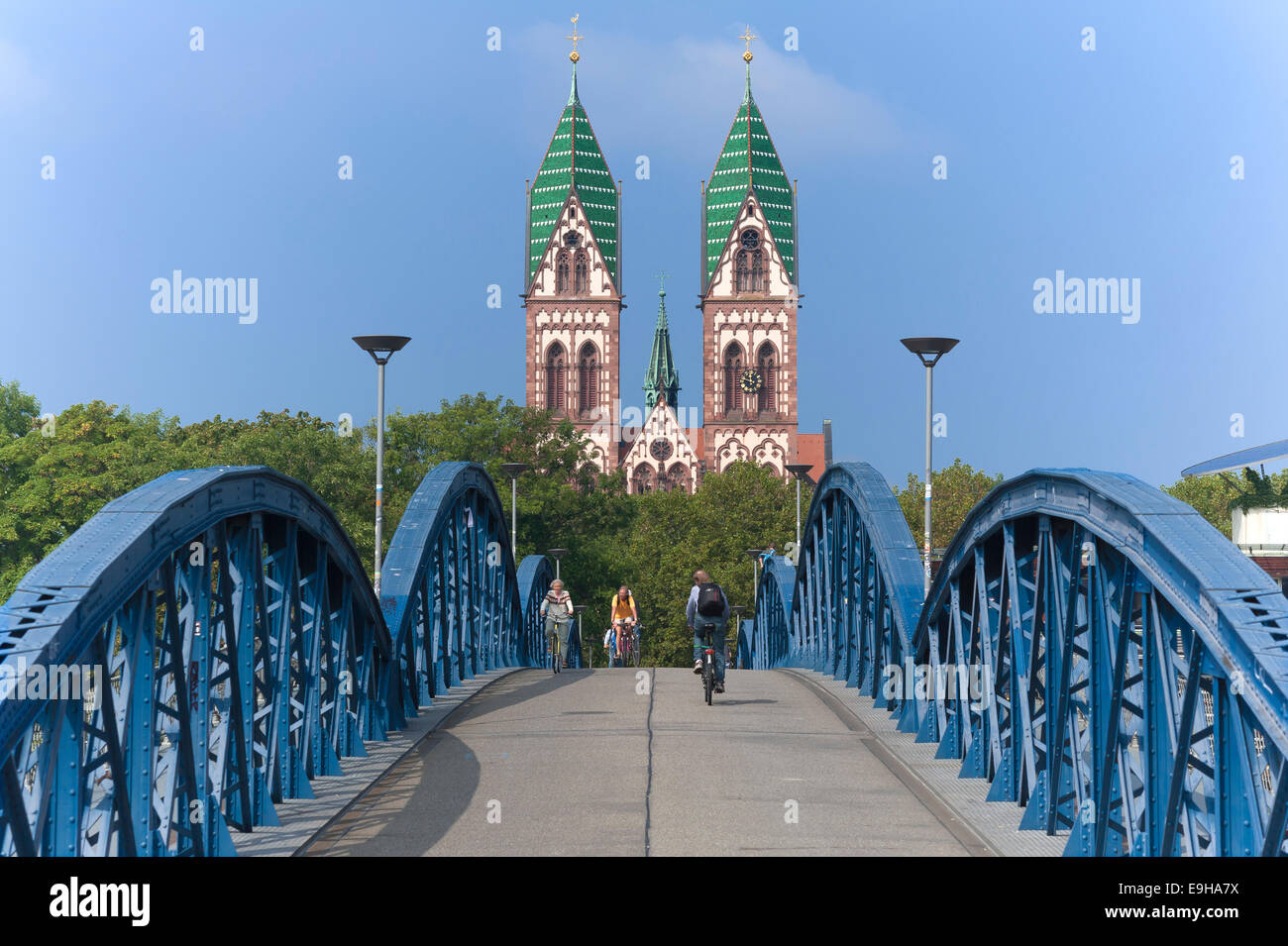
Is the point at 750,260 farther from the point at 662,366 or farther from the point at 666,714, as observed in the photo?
the point at 666,714

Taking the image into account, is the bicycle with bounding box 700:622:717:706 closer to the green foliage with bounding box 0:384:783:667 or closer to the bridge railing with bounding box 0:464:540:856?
the bridge railing with bounding box 0:464:540:856

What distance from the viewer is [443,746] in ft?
46.9

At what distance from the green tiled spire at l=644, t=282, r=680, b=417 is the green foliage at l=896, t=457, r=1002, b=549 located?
58074mm

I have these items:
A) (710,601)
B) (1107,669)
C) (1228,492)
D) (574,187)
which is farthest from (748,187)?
(1107,669)

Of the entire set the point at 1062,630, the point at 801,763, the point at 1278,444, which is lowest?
the point at 801,763

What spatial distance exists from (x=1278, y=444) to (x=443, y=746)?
42.8m

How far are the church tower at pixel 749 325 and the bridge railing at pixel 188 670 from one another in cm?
9492

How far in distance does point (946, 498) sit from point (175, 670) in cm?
8756

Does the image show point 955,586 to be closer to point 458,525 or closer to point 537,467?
point 458,525

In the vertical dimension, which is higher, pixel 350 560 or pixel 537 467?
pixel 537 467

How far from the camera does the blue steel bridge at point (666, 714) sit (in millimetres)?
7375

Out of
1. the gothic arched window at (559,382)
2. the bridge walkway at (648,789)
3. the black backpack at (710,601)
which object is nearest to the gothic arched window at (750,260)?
the gothic arched window at (559,382)

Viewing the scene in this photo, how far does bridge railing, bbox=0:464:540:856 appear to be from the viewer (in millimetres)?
7012
